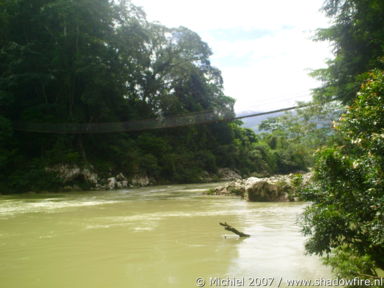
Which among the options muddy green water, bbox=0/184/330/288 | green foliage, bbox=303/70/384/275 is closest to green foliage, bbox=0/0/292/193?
muddy green water, bbox=0/184/330/288

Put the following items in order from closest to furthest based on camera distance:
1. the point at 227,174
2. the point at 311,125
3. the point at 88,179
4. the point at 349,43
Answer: the point at 349,43 < the point at 311,125 < the point at 88,179 < the point at 227,174

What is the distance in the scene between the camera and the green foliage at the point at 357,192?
2.23 metres

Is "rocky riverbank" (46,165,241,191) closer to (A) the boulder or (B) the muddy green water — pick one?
(A) the boulder

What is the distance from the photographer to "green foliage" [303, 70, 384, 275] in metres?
2.23

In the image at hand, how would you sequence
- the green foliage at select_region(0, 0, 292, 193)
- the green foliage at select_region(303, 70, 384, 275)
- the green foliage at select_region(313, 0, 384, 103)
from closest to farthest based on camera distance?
the green foliage at select_region(303, 70, 384, 275) → the green foliage at select_region(313, 0, 384, 103) → the green foliage at select_region(0, 0, 292, 193)

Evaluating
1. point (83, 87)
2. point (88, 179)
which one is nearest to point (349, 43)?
point (88, 179)

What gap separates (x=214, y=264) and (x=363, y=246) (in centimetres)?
115

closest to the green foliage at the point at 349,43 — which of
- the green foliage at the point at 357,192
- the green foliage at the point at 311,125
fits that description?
the green foliage at the point at 311,125

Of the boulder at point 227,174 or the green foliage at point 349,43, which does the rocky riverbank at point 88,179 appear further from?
the green foliage at point 349,43

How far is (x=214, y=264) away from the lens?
9.47 feet

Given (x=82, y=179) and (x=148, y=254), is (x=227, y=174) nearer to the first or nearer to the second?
(x=82, y=179)

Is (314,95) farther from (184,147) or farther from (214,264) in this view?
(184,147)

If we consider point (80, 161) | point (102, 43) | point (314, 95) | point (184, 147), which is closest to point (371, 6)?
point (314, 95)

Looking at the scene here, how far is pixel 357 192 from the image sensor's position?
7.82ft
